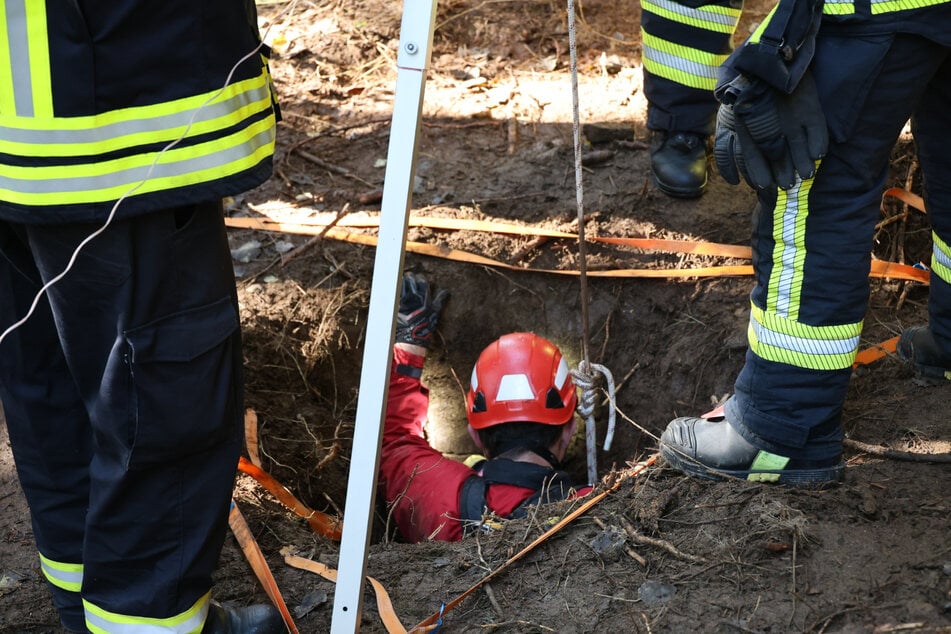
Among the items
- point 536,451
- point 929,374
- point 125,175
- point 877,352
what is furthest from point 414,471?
point 125,175

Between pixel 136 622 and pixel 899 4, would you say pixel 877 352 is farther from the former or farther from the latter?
pixel 136 622

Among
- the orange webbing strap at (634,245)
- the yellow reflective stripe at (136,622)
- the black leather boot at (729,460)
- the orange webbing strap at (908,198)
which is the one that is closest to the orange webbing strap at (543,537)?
the black leather boot at (729,460)

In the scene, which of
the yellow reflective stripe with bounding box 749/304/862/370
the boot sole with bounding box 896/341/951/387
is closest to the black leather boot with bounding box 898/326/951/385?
the boot sole with bounding box 896/341/951/387

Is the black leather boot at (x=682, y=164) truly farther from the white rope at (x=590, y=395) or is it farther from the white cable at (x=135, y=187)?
the white cable at (x=135, y=187)

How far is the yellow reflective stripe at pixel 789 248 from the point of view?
247 cm

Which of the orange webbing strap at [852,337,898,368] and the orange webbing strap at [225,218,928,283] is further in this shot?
the orange webbing strap at [225,218,928,283]

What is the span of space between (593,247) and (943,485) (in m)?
1.97

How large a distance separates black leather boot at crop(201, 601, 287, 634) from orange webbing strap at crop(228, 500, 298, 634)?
0.03 metres

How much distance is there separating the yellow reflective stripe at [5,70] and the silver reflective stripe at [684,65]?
2.85 metres

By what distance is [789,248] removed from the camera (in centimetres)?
252

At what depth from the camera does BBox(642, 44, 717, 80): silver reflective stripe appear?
390 cm

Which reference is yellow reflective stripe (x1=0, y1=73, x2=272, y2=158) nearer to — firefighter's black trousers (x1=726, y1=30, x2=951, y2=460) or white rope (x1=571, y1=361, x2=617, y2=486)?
firefighter's black trousers (x1=726, y1=30, x2=951, y2=460)

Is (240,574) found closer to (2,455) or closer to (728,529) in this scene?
(2,455)

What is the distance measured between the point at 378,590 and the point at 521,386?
56.6 inches
